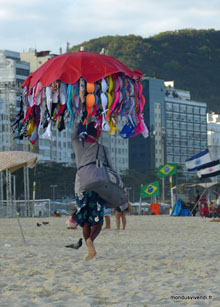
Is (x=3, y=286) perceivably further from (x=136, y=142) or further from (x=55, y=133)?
(x=136, y=142)

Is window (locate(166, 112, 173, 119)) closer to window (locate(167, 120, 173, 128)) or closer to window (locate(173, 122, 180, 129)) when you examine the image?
window (locate(167, 120, 173, 128))

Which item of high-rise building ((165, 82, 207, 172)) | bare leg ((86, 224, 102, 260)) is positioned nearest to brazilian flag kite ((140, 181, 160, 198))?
bare leg ((86, 224, 102, 260))

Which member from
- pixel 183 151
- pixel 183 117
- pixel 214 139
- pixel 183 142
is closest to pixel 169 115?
pixel 183 117

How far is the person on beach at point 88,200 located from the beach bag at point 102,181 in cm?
6

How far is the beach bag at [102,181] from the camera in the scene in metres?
9.13

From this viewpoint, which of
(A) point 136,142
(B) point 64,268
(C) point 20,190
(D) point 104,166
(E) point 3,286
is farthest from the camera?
(A) point 136,142

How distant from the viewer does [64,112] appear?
32.9 ft

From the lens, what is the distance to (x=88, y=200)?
9.30 metres

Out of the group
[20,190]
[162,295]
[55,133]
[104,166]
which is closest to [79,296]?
[162,295]

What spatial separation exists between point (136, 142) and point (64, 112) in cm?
14483

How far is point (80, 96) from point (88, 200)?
126 cm

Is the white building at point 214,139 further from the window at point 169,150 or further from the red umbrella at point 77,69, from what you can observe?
the red umbrella at point 77,69

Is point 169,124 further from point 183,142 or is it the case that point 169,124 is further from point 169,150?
point 183,142

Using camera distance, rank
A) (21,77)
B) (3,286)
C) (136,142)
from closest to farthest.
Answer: (3,286) → (21,77) → (136,142)
